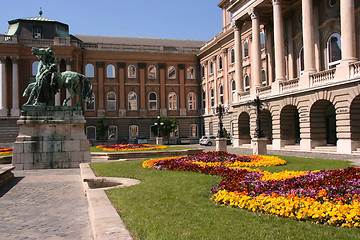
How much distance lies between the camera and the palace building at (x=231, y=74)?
27.8m

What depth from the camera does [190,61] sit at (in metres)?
62.0

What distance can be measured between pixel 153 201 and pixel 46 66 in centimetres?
1391

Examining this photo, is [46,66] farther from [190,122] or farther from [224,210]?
[190,122]

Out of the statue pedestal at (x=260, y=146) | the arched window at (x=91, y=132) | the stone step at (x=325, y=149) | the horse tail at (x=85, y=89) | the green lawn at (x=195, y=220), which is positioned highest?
the horse tail at (x=85, y=89)

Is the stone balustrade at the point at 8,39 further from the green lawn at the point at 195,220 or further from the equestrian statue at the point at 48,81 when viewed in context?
the green lawn at the point at 195,220

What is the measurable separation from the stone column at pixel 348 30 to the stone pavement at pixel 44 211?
2071 cm

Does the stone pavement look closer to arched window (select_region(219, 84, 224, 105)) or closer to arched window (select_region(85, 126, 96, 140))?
arched window (select_region(219, 84, 224, 105))

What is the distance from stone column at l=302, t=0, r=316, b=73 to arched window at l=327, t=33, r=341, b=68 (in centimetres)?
239

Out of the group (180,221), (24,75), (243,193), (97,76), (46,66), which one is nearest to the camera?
(180,221)

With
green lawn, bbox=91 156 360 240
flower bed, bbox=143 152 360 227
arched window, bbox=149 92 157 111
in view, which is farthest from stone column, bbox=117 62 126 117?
green lawn, bbox=91 156 360 240

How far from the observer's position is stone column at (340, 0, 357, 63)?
25.0 metres

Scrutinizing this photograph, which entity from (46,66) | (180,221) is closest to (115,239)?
(180,221)

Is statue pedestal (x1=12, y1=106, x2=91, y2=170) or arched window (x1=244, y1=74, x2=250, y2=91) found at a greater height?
arched window (x1=244, y1=74, x2=250, y2=91)

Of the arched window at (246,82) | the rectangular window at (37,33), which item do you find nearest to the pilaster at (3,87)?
the rectangular window at (37,33)
